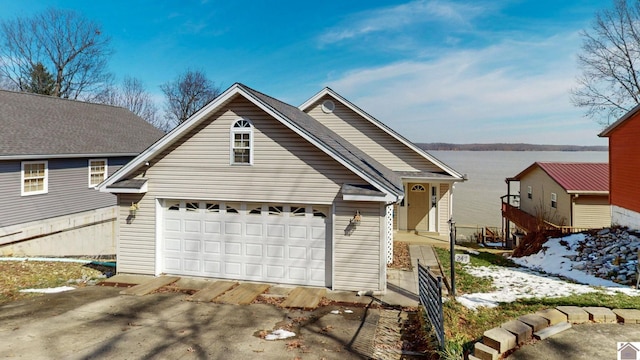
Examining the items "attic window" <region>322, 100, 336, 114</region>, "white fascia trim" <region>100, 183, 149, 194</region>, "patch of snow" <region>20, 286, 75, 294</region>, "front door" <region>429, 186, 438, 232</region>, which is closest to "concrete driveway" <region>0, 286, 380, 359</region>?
"patch of snow" <region>20, 286, 75, 294</region>

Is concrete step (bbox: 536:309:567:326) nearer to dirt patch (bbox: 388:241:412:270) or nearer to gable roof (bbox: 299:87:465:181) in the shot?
dirt patch (bbox: 388:241:412:270)

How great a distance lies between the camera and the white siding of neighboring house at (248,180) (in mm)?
9523

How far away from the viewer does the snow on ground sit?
9164 mm

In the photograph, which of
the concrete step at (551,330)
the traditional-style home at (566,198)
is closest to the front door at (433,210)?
the traditional-style home at (566,198)

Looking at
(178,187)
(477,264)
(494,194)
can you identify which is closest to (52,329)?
(178,187)

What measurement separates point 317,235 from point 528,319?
210 inches

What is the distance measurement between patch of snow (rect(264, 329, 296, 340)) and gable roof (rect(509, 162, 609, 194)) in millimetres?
21006

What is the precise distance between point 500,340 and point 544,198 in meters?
23.9

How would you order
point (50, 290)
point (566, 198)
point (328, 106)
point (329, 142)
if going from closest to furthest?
1. point (50, 290)
2. point (329, 142)
3. point (328, 106)
4. point (566, 198)

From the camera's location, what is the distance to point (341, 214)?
9.58 metres

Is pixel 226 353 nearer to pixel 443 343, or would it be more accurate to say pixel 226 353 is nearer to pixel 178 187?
pixel 443 343

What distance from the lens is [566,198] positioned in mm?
22062

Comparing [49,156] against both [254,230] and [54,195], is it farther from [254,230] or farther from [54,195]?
[254,230]

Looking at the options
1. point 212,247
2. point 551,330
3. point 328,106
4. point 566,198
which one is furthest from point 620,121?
point 212,247
